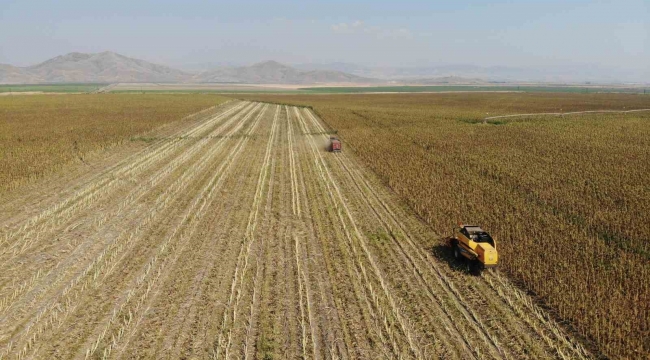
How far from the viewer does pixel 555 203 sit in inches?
685

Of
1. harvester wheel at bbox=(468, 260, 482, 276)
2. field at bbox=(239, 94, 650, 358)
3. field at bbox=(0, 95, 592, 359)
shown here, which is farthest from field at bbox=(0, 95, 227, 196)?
harvester wheel at bbox=(468, 260, 482, 276)

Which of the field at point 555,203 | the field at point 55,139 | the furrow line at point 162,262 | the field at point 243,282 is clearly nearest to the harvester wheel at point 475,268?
the field at point 243,282

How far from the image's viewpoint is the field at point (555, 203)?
32.3 ft

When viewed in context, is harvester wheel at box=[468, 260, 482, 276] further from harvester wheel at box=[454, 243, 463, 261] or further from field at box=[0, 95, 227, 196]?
field at box=[0, 95, 227, 196]

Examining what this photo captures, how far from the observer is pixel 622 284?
10.7 m

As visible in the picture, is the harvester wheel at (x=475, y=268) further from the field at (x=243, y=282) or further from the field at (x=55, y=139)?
the field at (x=55, y=139)

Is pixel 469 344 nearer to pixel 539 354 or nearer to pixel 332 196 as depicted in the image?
pixel 539 354

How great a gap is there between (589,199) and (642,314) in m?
9.87

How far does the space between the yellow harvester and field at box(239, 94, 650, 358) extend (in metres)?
0.95

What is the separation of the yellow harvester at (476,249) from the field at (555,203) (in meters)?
0.95

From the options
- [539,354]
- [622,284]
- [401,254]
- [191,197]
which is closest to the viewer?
[539,354]

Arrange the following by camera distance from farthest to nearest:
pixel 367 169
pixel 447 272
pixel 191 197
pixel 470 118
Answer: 1. pixel 470 118
2. pixel 367 169
3. pixel 191 197
4. pixel 447 272

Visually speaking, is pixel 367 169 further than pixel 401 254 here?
Yes

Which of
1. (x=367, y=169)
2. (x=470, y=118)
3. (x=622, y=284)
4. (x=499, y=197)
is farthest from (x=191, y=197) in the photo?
(x=470, y=118)
